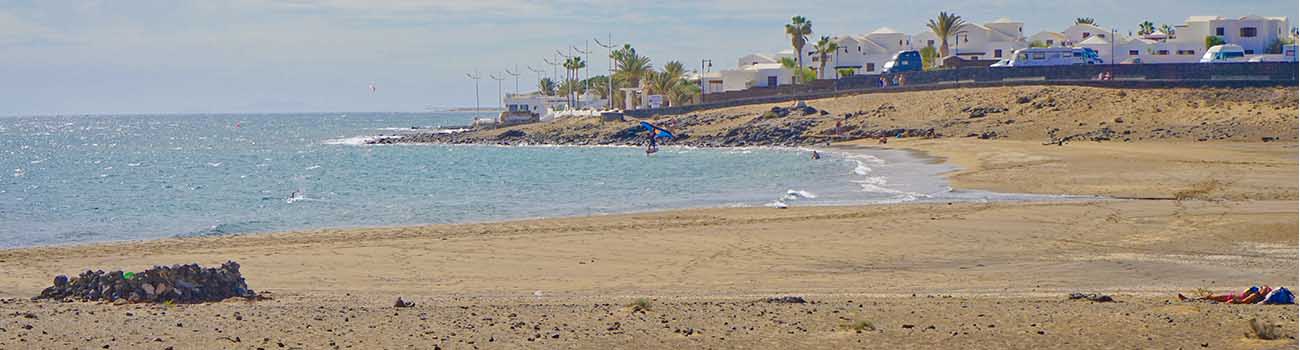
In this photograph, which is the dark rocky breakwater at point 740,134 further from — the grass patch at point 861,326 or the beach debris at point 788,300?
the grass patch at point 861,326

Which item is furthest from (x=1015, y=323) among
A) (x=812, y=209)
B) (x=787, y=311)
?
(x=812, y=209)

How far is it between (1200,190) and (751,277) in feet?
60.1

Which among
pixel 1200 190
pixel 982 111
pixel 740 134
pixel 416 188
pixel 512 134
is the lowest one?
pixel 416 188

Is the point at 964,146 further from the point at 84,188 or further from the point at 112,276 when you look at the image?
the point at 112,276

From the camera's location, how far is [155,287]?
53.4 feet

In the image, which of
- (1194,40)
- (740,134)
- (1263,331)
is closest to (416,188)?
(740,134)

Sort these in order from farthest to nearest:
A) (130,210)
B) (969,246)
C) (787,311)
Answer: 1. (130,210)
2. (969,246)
3. (787,311)

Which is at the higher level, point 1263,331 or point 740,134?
point 740,134

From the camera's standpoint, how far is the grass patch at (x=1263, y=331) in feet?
39.9

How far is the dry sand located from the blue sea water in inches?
173

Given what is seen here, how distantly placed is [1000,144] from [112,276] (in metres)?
49.0

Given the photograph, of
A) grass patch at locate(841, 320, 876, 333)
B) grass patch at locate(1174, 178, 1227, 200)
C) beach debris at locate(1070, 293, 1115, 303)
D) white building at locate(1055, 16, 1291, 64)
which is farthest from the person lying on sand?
→ white building at locate(1055, 16, 1291, 64)

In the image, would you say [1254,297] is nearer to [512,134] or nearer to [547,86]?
[512,134]

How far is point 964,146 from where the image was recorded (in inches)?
2402
